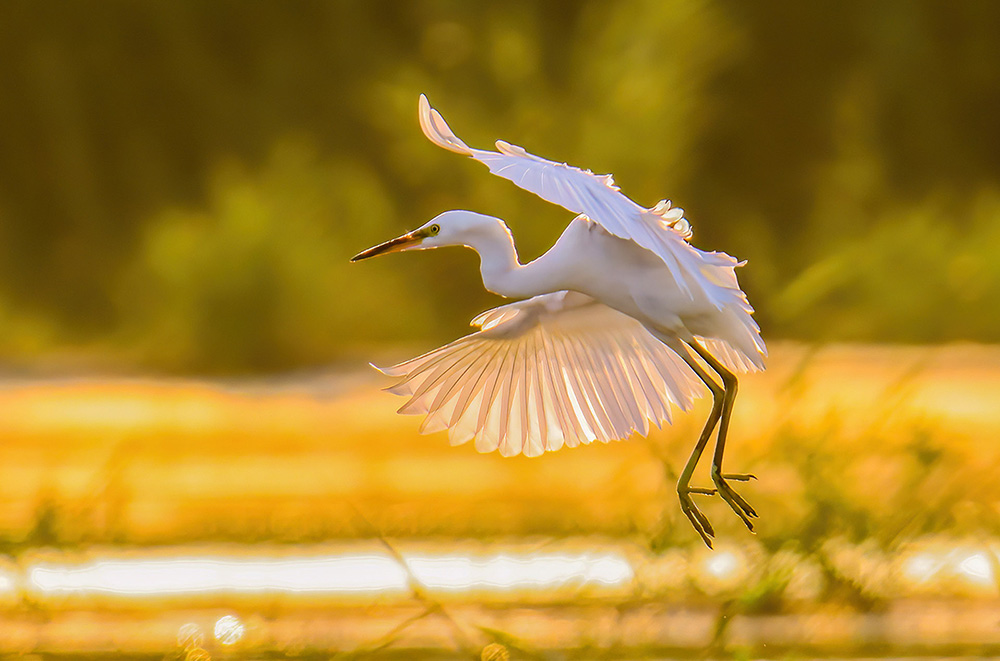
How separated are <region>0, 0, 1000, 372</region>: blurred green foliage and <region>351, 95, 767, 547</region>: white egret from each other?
3209 mm

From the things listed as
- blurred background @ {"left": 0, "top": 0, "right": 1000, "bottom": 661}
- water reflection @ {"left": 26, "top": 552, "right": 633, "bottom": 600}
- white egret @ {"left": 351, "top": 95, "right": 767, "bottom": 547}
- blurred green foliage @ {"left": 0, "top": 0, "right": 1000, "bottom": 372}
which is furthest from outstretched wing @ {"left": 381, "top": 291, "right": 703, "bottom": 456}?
blurred green foliage @ {"left": 0, "top": 0, "right": 1000, "bottom": 372}

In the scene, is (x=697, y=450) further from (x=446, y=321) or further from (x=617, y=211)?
(x=446, y=321)

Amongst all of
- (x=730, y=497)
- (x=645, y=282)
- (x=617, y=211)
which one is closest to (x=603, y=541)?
(x=730, y=497)

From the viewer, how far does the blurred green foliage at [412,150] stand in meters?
5.49

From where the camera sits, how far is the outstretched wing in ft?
6.28

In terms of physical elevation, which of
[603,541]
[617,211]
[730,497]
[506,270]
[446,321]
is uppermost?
[446,321]

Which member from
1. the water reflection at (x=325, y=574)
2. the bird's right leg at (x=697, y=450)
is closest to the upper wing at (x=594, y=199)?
the bird's right leg at (x=697, y=450)

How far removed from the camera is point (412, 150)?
5.81 meters

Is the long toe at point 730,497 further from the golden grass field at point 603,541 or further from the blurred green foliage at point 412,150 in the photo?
the blurred green foliage at point 412,150

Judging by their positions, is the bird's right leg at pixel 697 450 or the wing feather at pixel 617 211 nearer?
the wing feather at pixel 617 211

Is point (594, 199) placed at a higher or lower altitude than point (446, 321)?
lower

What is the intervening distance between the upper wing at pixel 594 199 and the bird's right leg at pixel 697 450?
0.53 feet

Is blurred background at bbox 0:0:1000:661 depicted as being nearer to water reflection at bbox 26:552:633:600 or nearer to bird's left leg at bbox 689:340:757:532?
water reflection at bbox 26:552:633:600

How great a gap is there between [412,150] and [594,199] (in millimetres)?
4445
